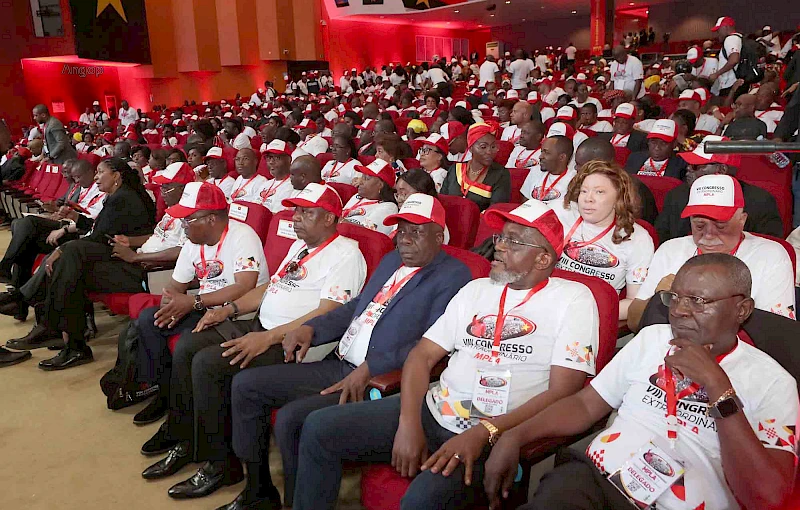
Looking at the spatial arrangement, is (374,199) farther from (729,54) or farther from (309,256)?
(729,54)

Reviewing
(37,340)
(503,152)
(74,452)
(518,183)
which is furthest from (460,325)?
(503,152)

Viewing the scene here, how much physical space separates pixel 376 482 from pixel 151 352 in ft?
5.27

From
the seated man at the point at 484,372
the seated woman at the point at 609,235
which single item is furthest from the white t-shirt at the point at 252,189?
the seated man at the point at 484,372

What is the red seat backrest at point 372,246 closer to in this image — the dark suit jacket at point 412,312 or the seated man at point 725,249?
the dark suit jacket at point 412,312

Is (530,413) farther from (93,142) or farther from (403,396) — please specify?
(93,142)

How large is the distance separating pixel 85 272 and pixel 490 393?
2796 millimetres

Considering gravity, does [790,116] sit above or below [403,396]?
above

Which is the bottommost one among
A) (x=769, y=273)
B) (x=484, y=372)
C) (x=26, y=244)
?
(x=26, y=244)

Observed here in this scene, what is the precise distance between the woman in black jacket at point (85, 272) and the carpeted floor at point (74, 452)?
0.62ft

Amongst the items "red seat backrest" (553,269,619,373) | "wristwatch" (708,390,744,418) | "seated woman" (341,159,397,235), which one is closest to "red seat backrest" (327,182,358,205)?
"seated woman" (341,159,397,235)

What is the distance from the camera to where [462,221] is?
343cm

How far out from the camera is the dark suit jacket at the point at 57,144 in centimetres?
748

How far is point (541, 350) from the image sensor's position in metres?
1.92

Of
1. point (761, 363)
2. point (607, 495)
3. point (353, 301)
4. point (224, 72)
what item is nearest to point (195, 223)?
point (353, 301)
